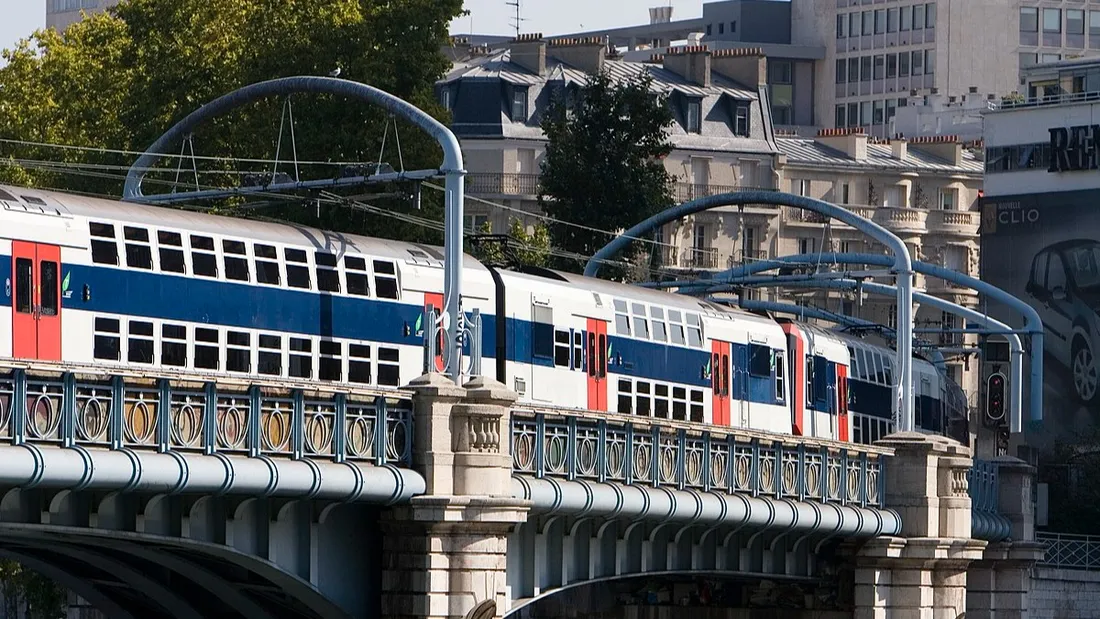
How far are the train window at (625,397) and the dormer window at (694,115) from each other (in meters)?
65.8

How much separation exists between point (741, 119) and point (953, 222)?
47.1 feet

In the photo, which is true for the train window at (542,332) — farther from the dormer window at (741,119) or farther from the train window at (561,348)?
the dormer window at (741,119)

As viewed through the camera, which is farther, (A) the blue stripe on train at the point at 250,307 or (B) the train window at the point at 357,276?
(B) the train window at the point at 357,276

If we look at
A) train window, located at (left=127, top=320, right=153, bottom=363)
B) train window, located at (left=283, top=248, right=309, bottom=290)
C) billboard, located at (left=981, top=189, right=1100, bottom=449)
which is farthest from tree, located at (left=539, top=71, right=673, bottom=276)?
train window, located at (left=127, top=320, right=153, bottom=363)

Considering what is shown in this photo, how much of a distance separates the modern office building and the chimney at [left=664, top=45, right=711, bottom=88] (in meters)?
35.4

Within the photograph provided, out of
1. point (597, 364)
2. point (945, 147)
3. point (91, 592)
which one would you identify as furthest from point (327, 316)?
point (945, 147)

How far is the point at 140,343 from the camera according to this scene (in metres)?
47.2

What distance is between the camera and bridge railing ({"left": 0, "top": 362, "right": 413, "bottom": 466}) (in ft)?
124

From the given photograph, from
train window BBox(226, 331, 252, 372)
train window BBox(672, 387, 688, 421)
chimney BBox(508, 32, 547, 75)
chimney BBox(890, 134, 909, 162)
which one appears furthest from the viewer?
chimney BBox(890, 134, 909, 162)

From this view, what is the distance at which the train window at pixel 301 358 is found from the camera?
165ft

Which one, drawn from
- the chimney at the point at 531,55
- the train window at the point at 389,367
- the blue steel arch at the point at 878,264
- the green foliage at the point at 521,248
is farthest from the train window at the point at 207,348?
the chimney at the point at 531,55

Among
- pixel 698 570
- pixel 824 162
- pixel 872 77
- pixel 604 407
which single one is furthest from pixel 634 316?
pixel 872 77

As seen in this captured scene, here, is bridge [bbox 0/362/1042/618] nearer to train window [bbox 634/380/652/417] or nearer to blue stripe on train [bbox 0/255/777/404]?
train window [bbox 634/380/652/417]

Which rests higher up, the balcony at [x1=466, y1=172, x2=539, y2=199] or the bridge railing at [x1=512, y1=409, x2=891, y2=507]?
the balcony at [x1=466, y1=172, x2=539, y2=199]
